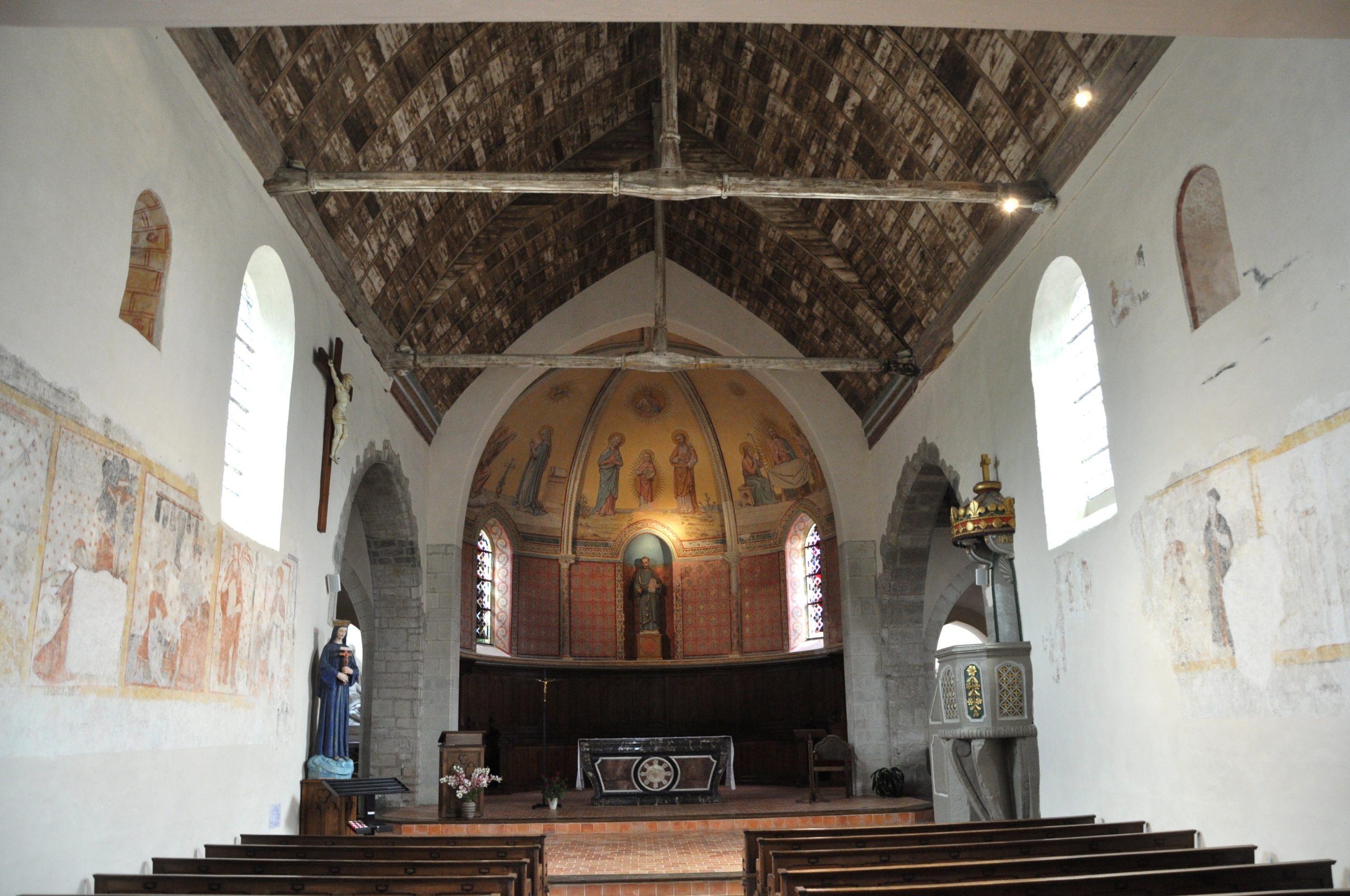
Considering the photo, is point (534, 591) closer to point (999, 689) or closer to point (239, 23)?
point (999, 689)

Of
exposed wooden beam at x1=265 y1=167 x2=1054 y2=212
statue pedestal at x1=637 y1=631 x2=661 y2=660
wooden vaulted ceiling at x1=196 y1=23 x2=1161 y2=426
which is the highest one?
wooden vaulted ceiling at x1=196 y1=23 x2=1161 y2=426

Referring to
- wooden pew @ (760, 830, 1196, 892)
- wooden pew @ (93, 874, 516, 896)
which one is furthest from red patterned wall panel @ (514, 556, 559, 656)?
wooden pew @ (93, 874, 516, 896)

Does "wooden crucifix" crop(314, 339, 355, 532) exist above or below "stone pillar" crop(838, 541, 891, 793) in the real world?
above

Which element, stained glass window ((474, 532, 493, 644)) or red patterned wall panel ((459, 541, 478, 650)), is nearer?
red patterned wall panel ((459, 541, 478, 650))

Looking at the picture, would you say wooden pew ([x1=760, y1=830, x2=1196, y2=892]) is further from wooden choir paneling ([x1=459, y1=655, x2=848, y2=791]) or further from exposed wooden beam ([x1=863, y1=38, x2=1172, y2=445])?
wooden choir paneling ([x1=459, y1=655, x2=848, y2=791])

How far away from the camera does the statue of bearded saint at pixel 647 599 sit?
20.5 m

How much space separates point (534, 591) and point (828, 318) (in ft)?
26.0

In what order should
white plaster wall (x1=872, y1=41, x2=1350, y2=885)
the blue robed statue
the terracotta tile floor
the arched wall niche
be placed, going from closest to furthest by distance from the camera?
1. white plaster wall (x1=872, y1=41, x2=1350, y2=885)
2. the terracotta tile floor
3. the blue robed statue
4. the arched wall niche

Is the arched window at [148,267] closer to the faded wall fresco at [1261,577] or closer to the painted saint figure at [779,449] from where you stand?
the faded wall fresco at [1261,577]

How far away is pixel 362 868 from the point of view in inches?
230

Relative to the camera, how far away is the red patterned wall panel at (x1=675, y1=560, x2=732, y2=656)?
20.3 m

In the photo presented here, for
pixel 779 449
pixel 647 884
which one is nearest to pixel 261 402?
pixel 647 884

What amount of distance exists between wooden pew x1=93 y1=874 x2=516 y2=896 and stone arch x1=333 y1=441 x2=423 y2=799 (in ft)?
29.6

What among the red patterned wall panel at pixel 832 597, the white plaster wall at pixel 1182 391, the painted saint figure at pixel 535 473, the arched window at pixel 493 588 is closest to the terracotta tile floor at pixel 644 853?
the white plaster wall at pixel 1182 391
